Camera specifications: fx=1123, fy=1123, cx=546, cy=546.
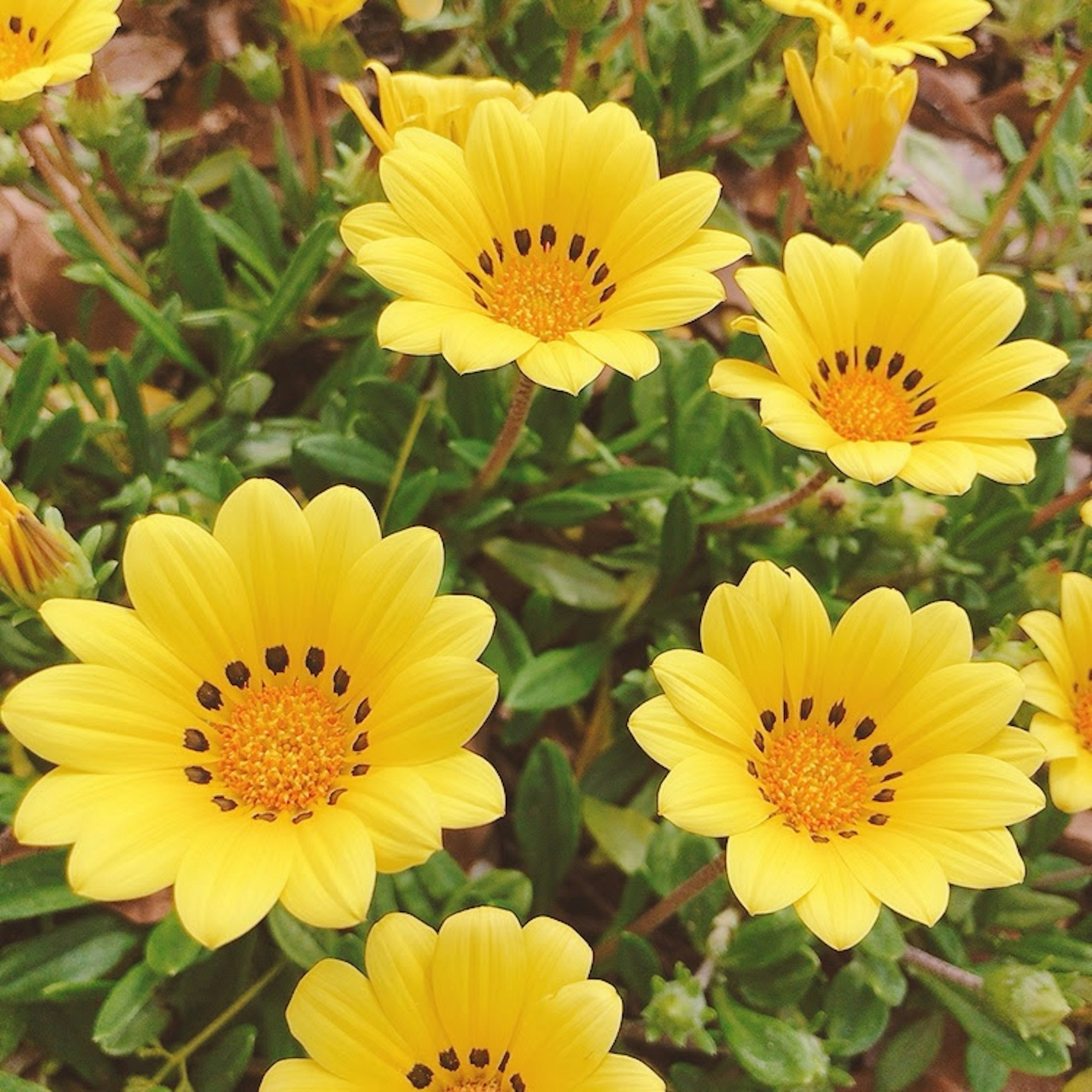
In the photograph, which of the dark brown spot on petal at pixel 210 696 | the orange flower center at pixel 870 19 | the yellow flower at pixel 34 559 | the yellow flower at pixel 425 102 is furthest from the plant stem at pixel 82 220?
the orange flower center at pixel 870 19

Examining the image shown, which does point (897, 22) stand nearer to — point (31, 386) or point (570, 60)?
point (570, 60)

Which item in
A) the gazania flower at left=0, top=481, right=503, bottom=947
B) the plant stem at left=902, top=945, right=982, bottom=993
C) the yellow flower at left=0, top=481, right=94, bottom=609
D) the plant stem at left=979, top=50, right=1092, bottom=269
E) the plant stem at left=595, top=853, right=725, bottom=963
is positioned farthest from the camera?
the plant stem at left=979, top=50, right=1092, bottom=269

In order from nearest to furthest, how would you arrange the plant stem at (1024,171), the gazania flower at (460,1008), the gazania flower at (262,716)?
the gazania flower at (262,716)
the gazania flower at (460,1008)
the plant stem at (1024,171)

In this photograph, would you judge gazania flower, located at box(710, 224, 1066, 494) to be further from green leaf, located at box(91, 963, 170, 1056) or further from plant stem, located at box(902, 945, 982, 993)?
green leaf, located at box(91, 963, 170, 1056)

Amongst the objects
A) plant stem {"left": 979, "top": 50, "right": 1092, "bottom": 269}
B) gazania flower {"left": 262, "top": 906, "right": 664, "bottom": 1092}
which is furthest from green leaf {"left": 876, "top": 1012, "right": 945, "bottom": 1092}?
plant stem {"left": 979, "top": 50, "right": 1092, "bottom": 269}

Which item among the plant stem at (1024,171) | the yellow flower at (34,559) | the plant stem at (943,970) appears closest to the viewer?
the yellow flower at (34,559)

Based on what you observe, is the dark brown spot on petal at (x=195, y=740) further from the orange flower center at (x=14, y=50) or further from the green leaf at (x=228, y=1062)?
the orange flower center at (x=14, y=50)
